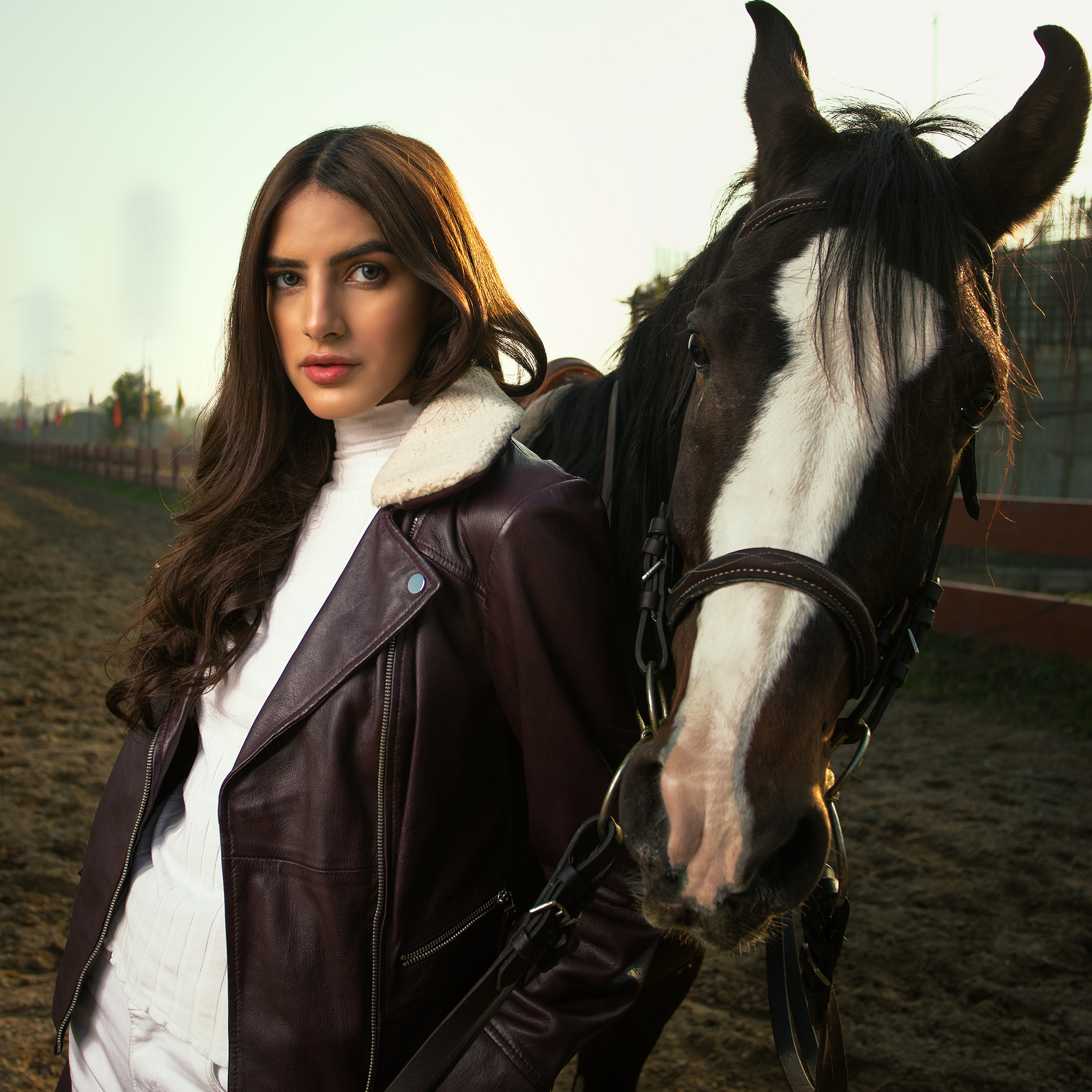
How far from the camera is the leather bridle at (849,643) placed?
0.96 m

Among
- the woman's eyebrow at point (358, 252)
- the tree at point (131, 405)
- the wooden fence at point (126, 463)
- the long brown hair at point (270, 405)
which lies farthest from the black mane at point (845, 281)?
the tree at point (131, 405)

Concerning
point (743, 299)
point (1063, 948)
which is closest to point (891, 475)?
point (743, 299)

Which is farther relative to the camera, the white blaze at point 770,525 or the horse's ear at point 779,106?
the horse's ear at point 779,106

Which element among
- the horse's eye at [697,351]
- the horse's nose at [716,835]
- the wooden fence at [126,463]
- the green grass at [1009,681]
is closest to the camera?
the horse's nose at [716,835]

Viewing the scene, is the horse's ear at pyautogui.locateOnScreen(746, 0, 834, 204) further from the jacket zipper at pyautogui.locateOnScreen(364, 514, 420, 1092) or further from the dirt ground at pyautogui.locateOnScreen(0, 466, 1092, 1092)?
the dirt ground at pyautogui.locateOnScreen(0, 466, 1092, 1092)

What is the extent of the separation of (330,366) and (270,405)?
21 cm

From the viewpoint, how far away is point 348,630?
1033 mm

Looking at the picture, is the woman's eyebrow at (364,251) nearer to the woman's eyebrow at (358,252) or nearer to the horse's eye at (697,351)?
the woman's eyebrow at (358,252)

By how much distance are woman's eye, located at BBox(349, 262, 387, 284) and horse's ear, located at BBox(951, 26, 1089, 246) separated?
0.89m

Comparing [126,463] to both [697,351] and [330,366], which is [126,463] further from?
[697,351]

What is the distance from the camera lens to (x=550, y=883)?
0.96 m

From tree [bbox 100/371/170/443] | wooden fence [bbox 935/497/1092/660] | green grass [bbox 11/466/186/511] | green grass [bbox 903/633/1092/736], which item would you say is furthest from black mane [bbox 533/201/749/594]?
tree [bbox 100/371/170/443]

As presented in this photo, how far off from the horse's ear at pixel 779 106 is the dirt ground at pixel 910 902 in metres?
2.12

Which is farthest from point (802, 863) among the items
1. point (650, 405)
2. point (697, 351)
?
point (650, 405)
